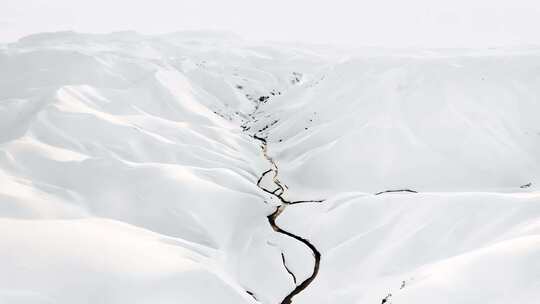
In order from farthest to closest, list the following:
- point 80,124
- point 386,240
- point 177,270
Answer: point 80,124 < point 386,240 < point 177,270

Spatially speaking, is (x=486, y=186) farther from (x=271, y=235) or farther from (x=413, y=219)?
(x=271, y=235)

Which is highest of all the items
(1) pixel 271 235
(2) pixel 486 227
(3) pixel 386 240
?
(2) pixel 486 227

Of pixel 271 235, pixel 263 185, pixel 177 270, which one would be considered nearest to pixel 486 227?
pixel 271 235

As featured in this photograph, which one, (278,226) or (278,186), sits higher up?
(278,226)

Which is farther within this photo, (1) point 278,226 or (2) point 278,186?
(2) point 278,186

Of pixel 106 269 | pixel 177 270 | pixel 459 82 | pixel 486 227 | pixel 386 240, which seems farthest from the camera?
pixel 459 82

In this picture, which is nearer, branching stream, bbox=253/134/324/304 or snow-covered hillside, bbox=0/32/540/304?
snow-covered hillside, bbox=0/32/540/304

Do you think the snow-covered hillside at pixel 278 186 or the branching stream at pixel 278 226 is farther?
the branching stream at pixel 278 226

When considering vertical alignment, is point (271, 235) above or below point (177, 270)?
below
